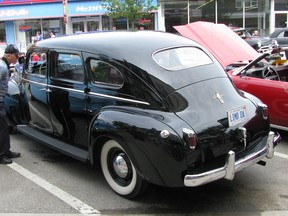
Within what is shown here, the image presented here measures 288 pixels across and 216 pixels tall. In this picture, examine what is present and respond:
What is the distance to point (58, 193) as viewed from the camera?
4238 millimetres

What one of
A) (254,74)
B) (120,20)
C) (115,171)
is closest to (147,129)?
(115,171)

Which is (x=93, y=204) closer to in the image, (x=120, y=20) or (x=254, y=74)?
(x=254, y=74)

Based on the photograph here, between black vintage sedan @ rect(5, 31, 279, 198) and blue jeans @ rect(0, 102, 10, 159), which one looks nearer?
black vintage sedan @ rect(5, 31, 279, 198)

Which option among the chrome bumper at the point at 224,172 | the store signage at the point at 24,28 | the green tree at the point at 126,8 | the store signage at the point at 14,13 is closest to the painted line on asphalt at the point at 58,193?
the chrome bumper at the point at 224,172

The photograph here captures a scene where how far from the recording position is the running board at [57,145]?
439cm

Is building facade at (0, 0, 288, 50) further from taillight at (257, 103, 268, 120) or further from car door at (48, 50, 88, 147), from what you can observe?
taillight at (257, 103, 268, 120)

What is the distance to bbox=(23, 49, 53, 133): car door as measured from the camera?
5066mm

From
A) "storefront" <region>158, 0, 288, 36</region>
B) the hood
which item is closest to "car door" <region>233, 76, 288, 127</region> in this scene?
the hood

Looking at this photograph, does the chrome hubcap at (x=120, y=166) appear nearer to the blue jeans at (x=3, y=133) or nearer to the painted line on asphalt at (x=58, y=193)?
the painted line on asphalt at (x=58, y=193)

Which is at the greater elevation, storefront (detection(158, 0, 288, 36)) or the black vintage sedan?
storefront (detection(158, 0, 288, 36))

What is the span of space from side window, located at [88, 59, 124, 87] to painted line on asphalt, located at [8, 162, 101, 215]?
→ 1.29 metres

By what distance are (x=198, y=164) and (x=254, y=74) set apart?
11.1 ft

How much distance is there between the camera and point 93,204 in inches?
156

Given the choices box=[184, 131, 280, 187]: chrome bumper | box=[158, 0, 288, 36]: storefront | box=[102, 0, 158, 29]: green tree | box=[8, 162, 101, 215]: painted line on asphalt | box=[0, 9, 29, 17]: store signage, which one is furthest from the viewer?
box=[0, 9, 29, 17]: store signage
